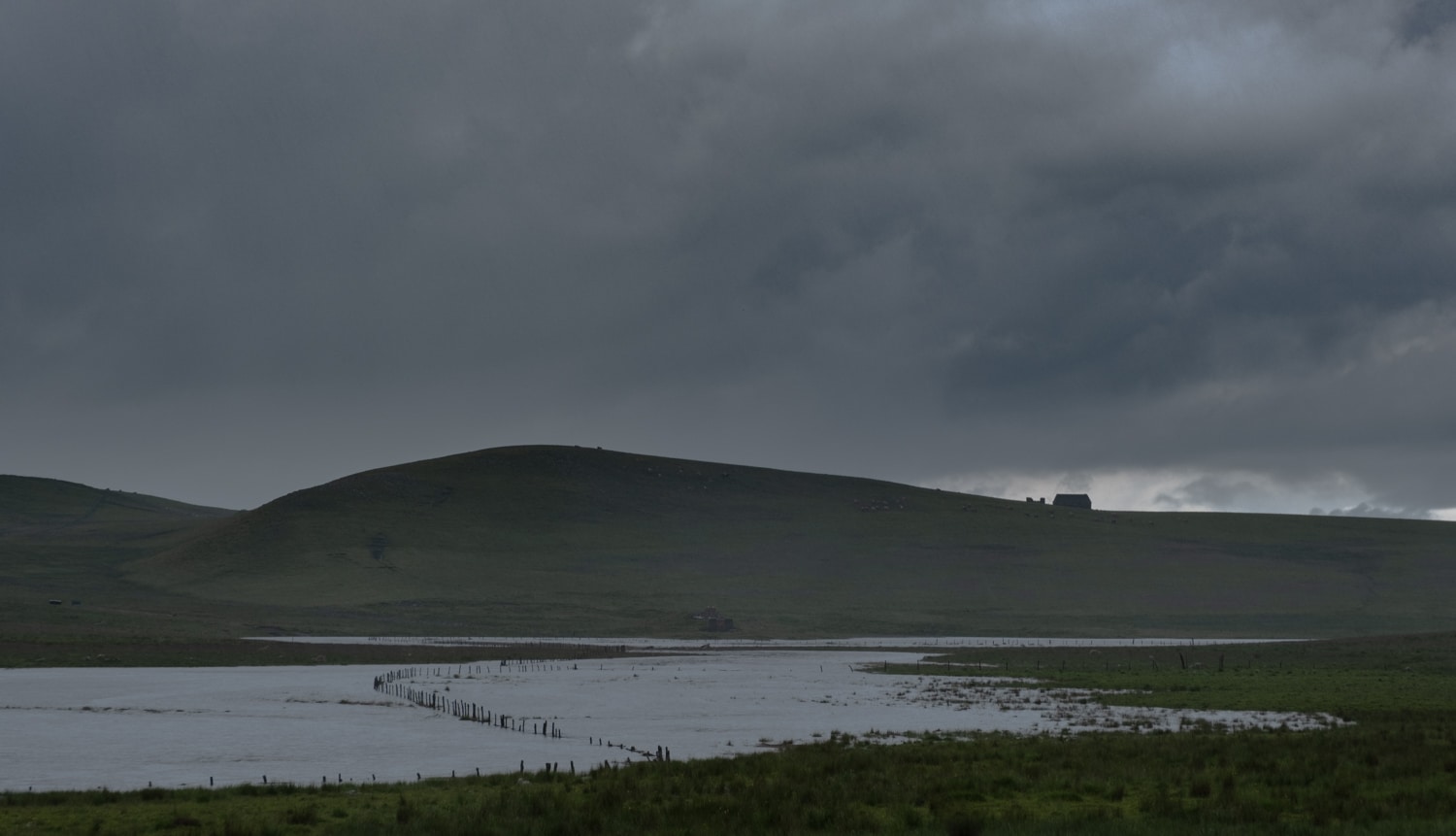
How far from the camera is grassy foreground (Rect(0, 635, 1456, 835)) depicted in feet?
80.8

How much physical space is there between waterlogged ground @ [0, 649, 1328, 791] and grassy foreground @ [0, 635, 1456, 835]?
17.2ft

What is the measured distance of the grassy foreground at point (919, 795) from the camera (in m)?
24.6

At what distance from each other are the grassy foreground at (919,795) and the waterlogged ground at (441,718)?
524cm

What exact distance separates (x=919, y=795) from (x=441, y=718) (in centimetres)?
3079

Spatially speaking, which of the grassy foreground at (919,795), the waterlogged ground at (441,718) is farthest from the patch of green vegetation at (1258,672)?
the grassy foreground at (919,795)

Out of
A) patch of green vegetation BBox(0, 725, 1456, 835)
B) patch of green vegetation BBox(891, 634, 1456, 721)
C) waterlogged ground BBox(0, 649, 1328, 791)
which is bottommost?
waterlogged ground BBox(0, 649, 1328, 791)

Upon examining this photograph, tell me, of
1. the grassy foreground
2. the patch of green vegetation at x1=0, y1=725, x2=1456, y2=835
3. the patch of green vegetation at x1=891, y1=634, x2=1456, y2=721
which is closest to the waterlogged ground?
the patch of green vegetation at x1=891, y1=634, x2=1456, y2=721

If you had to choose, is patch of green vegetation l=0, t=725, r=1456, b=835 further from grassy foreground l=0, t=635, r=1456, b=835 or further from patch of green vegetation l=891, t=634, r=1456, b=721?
patch of green vegetation l=891, t=634, r=1456, b=721

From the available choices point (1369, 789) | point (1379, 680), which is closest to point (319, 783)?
point (1369, 789)

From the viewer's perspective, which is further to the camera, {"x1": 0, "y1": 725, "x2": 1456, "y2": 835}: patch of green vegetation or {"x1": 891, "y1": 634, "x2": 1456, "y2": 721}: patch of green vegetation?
{"x1": 891, "y1": 634, "x2": 1456, "y2": 721}: patch of green vegetation

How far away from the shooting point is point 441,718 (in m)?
54.7

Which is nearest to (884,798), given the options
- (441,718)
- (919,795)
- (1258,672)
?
(919,795)

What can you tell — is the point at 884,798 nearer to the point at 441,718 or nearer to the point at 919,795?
the point at 919,795

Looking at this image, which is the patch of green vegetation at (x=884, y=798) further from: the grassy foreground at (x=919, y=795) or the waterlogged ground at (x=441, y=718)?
the waterlogged ground at (x=441, y=718)
